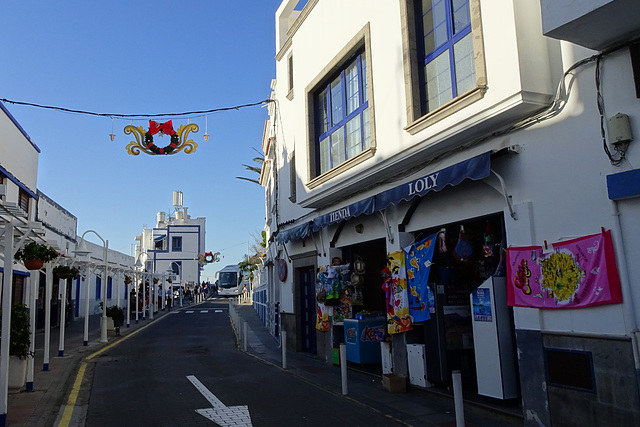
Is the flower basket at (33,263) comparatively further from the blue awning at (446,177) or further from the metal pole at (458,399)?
the metal pole at (458,399)

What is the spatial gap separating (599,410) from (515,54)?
14.7 feet

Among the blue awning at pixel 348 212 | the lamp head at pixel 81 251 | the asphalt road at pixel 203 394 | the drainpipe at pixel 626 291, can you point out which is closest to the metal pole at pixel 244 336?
the asphalt road at pixel 203 394

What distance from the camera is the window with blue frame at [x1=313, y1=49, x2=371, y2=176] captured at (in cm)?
1205

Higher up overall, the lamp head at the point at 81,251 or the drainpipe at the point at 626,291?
the lamp head at the point at 81,251

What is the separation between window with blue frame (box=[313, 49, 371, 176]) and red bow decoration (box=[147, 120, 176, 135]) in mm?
4370

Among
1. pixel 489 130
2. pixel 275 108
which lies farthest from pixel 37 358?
pixel 489 130

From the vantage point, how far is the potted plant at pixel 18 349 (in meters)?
10.4

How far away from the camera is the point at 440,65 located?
9250mm

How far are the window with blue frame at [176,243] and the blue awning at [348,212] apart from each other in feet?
208

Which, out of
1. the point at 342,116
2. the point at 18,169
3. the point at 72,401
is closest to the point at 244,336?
the point at 72,401

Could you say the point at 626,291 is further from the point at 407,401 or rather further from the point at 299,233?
the point at 299,233

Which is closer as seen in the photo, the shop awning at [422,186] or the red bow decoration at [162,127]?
the shop awning at [422,186]

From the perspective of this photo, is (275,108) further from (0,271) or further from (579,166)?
(579,166)

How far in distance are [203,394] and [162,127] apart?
849cm
